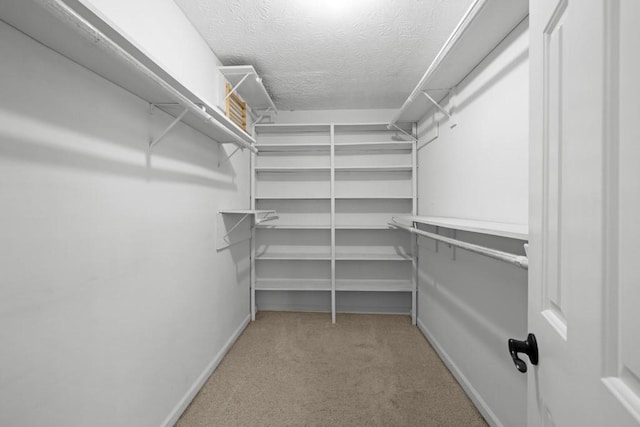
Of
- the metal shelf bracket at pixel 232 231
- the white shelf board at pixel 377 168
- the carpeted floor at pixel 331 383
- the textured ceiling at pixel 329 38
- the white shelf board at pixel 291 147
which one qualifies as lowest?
the carpeted floor at pixel 331 383

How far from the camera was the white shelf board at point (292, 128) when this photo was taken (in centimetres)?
291

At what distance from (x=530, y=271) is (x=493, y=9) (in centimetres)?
120

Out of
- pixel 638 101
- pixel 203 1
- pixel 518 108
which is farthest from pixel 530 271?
pixel 203 1

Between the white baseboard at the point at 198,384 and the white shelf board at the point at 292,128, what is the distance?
2.06m

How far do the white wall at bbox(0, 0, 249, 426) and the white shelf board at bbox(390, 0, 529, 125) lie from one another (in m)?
1.48

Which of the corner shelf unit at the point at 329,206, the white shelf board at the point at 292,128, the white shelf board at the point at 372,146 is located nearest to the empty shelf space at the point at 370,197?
the corner shelf unit at the point at 329,206

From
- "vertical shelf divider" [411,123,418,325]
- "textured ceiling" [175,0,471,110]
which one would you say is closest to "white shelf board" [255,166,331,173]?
"textured ceiling" [175,0,471,110]

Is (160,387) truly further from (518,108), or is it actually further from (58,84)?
(518,108)

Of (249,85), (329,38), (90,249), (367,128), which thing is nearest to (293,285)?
(367,128)

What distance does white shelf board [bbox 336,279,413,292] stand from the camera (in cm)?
290

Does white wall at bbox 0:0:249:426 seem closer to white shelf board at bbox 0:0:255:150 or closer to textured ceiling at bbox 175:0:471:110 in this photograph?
white shelf board at bbox 0:0:255:150

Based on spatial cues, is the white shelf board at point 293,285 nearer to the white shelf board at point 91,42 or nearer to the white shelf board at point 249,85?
the white shelf board at point 249,85

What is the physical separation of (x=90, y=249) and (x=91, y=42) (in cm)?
70

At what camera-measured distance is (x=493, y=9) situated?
1214mm
